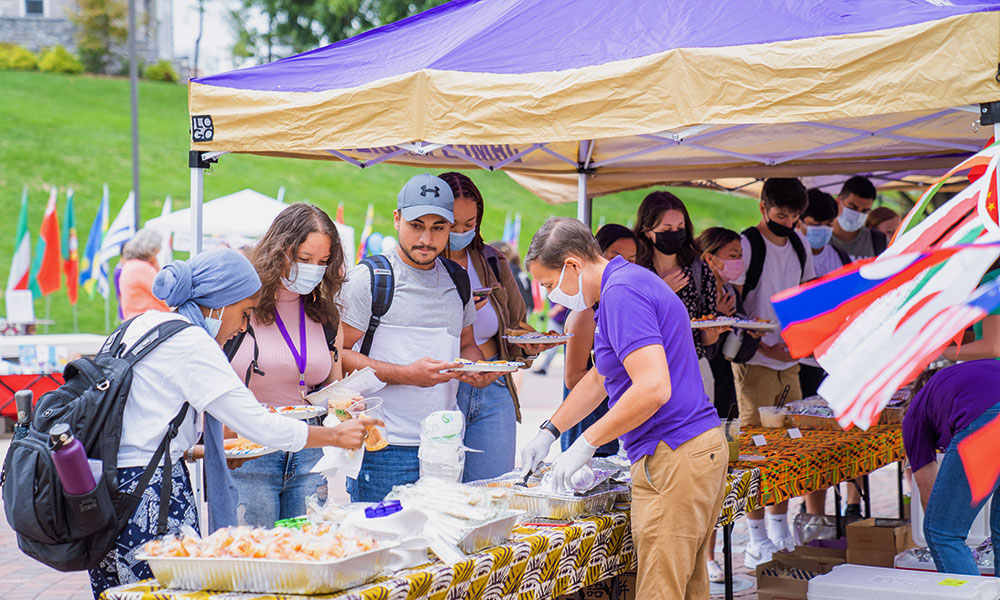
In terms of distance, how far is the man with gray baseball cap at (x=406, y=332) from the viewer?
3826mm

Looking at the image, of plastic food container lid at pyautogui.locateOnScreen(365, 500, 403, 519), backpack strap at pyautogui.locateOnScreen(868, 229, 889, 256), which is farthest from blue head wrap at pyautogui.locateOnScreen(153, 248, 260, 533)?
backpack strap at pyautogui.locateOnScreen(868, 229, 889, 256)

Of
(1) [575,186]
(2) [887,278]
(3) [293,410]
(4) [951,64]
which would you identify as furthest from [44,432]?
(1) [575,186]

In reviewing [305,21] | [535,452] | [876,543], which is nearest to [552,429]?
[535,452]

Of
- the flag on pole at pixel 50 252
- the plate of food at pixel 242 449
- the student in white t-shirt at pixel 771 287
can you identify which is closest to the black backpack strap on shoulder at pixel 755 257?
the student in white t-shirt at pixel 771 287

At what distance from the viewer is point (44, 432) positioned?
261 centimetres

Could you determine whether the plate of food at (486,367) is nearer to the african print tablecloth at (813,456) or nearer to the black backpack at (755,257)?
the african print tablecloth at (813,456)

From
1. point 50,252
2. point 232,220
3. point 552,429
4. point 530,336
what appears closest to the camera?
point 552,429

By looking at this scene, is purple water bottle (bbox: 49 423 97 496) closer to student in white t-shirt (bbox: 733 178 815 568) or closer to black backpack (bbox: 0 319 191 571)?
black backpack (bbox: 0 319 191 571)

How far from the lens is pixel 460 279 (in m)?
4.08

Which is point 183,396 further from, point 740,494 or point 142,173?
point 142,173

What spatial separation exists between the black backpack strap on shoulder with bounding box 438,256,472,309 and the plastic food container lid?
1424 mm

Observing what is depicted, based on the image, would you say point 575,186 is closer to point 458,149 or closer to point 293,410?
point 458,149

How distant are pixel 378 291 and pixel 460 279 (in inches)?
14.9

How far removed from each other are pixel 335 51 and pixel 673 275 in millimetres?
1915
